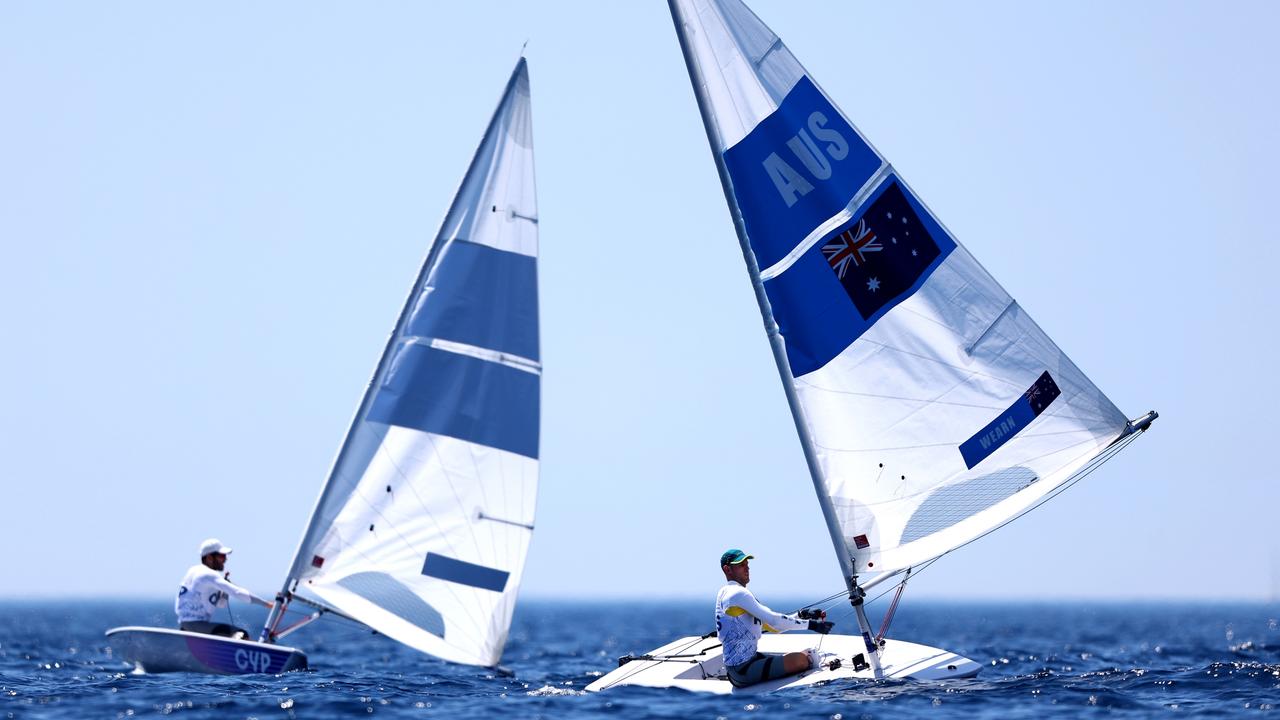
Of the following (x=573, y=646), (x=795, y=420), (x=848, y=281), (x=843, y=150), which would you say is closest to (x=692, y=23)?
(x=843, y=150)

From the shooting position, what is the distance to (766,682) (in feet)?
48.4

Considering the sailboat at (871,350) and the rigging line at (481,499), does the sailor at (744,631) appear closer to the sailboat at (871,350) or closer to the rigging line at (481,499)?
the sailboat at (871,350)

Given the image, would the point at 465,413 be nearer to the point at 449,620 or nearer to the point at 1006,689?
the point at 449,620

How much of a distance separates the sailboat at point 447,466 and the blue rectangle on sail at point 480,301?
2cm

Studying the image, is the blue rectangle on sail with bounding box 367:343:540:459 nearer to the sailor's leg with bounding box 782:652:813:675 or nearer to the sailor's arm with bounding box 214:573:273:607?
the sailor's arm with bounding box 214:573:273:607

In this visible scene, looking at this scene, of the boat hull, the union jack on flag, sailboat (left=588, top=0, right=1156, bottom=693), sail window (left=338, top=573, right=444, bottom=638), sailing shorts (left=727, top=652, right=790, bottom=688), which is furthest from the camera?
A: sail window (left=338, top=573, right=444, bottom=638)

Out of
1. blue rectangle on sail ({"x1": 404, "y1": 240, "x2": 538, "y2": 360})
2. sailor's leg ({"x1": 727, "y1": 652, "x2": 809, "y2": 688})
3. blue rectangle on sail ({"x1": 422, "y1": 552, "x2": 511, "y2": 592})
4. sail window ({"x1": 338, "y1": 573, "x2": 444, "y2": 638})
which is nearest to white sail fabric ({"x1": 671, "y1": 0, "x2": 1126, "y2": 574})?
sailor's leg ({"x1": 727, "y1": 652, "x2": 809, "y2": 688})

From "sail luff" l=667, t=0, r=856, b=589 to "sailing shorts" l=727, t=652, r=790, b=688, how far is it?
1450mm

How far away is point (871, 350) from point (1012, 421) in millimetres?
1645

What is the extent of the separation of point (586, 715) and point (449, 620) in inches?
244

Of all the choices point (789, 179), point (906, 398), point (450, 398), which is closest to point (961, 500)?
point (906, 398)

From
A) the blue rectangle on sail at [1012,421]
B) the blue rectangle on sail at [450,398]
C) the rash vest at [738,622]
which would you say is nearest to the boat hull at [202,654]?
the blue rectangle on sail at [450,398]

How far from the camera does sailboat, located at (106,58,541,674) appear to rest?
19094 mm

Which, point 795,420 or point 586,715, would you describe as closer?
point 586,715
